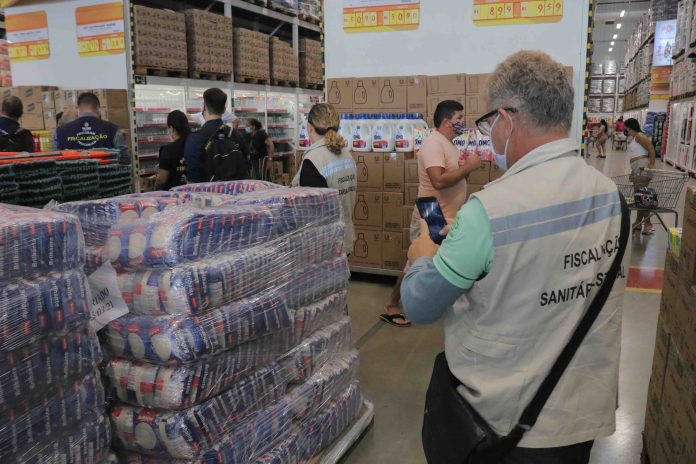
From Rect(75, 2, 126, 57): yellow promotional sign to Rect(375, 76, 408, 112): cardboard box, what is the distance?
3818 millimetres

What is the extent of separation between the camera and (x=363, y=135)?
599 centimetres

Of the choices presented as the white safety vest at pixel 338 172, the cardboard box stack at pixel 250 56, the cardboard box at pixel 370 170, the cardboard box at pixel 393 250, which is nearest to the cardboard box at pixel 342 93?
the cardboard box at pixel 370 170

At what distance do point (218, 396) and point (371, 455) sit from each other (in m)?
1.22

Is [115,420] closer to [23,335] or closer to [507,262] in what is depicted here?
[23,335]

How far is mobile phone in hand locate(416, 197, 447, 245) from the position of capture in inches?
71.1

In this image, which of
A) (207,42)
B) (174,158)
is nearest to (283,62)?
(207,42)

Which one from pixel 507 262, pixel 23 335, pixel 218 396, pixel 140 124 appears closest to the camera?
pixel 507 262

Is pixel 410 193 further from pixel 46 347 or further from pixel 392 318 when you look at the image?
pixel 46 347

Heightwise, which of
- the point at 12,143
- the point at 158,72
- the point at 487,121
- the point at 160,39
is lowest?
the point at 12,143

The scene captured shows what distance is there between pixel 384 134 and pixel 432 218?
13.7ft

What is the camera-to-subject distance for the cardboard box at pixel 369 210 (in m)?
6.00

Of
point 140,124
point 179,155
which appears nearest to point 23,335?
point 179,155

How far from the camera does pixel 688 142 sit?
15508mm

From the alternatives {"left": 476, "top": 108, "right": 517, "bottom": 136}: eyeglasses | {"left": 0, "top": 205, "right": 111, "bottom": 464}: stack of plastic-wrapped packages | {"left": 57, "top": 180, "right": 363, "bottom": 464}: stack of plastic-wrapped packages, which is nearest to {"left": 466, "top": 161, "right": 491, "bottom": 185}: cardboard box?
{"left": 57, "top": 180, "right": 363, "bottom": 464}: stack of plastic-wrapped packages
